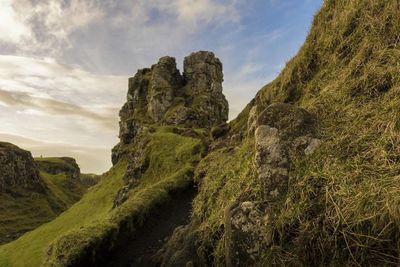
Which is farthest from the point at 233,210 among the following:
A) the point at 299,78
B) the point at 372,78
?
the point at 299,78

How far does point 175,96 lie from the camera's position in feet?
490

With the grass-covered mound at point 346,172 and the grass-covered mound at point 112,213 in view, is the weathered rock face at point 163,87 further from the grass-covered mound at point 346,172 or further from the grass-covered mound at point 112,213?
the grass-covered mound at point 346,172

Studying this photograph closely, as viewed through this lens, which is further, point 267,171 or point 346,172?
point 267,171

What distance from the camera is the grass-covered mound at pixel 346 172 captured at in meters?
8.91

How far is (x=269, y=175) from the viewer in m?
12.5

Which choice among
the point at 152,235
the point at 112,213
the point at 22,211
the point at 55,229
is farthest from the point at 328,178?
the point at 22,211

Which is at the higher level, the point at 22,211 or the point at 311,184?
the point at 22,211

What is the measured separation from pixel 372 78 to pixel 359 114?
7.06 ft

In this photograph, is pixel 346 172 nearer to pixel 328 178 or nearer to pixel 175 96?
pixel 328 178

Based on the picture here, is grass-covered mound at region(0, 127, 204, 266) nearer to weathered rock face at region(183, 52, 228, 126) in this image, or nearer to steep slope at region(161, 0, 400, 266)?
steep slope at region(161, 0, 400, 266)

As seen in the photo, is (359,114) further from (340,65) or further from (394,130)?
(340,65)

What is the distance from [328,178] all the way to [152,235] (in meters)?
18.7

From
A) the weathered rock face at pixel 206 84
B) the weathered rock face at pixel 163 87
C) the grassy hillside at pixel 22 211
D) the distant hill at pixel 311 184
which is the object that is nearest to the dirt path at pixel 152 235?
the distant hill at pixel 311 184

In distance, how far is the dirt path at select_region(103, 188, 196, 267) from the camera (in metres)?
23.0
